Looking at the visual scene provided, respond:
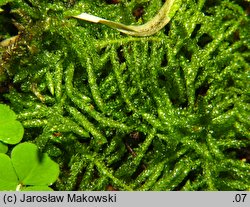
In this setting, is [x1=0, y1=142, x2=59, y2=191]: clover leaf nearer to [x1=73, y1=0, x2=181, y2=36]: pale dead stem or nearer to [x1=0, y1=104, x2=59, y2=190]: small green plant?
[x1=0, y1=104, x2=59, y2=190]: small green plant

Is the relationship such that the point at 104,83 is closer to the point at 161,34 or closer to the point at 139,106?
the point at 139,106

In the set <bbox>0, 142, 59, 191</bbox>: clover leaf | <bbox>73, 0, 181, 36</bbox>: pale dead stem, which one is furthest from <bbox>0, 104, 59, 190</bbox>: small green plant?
<bbox>73, 0, 181, 36</bbox>: pale dead stem

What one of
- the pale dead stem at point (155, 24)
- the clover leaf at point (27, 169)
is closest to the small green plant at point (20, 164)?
the clover leaf at point (27, 169)

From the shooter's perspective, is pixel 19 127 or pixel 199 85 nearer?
pixel 19 127

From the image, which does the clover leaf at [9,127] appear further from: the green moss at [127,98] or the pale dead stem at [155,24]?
the pale dead stem at [155,24]

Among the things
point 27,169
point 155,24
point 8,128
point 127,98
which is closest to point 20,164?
point 27,169

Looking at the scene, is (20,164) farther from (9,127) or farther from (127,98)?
(127,98)

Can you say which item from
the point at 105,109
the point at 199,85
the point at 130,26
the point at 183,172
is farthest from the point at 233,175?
the point at 130,26
